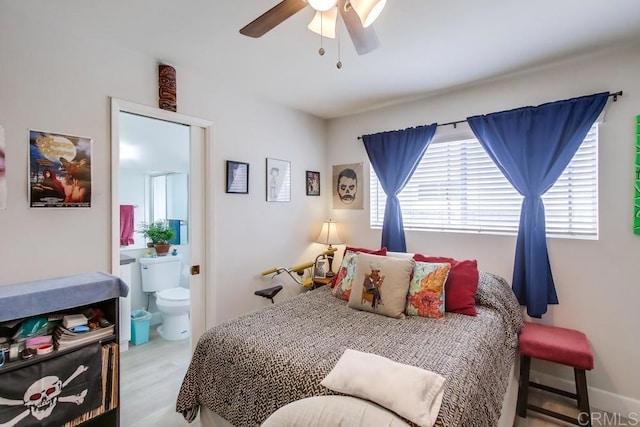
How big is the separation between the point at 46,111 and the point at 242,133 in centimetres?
134

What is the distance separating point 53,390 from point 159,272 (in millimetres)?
1960

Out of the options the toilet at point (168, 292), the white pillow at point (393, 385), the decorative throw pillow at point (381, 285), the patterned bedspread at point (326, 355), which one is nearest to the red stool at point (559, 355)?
the patterned bedspread at point (326, 355)

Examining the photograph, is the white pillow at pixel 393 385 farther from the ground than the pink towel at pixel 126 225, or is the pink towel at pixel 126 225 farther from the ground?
the pink towel at pixel 126 225

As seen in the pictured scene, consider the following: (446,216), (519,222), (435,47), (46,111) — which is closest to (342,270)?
(446,216)

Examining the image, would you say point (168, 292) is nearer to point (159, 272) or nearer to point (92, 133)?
point (159, 272)

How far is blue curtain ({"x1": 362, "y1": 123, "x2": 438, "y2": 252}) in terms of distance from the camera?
9.55 feet

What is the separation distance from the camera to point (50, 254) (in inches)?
69.1

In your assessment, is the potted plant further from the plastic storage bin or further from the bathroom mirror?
the plastic storage bin

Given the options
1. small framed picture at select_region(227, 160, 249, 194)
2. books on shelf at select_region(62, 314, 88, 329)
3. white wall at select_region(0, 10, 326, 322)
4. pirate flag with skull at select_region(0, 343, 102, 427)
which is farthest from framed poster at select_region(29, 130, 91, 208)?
small framed picture at select_region(227, 160, 249, 194)

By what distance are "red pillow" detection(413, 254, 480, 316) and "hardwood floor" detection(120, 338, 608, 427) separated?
829 mm

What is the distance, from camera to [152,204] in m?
3.78

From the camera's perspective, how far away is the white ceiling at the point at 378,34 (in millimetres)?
1618

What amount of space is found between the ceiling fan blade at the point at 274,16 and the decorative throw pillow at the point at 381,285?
5.17 ft

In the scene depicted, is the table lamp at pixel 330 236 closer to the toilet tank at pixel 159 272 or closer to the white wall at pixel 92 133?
the white wall at pixel 92 133
